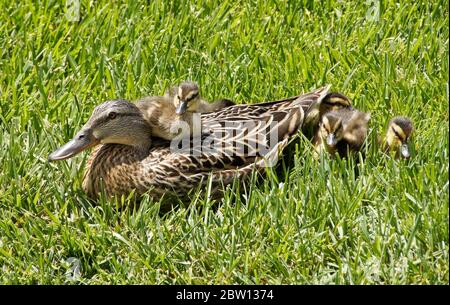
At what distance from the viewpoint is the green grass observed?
5.07m

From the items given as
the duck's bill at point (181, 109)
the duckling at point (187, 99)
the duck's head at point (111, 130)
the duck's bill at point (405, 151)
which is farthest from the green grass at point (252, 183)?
the duck's bill at point (181, 109)

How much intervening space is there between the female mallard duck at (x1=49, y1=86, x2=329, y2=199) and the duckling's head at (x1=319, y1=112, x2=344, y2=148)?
0.19 m

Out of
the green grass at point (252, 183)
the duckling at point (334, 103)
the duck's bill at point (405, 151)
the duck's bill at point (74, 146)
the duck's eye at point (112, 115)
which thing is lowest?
the green grass at point (252, 183)

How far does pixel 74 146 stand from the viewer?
568 cm

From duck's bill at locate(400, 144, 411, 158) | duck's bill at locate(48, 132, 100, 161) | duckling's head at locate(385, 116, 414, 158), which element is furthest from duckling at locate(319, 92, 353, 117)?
duck's bill at locate(48, 132, 100, 161)

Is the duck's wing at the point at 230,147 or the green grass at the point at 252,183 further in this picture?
the duck's wing at the point at 230,147

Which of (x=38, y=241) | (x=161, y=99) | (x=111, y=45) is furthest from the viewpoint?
(x=111, y=45)

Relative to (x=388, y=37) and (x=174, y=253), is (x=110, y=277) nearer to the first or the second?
(x=174, y=253)

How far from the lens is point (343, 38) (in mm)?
7051

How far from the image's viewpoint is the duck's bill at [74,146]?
564 centimetres

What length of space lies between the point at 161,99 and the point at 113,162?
0.51m

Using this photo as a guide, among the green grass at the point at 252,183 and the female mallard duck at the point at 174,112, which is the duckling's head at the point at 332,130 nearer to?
the green grass at the point at 252,183

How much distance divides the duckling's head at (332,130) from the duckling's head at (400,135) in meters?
0.25
